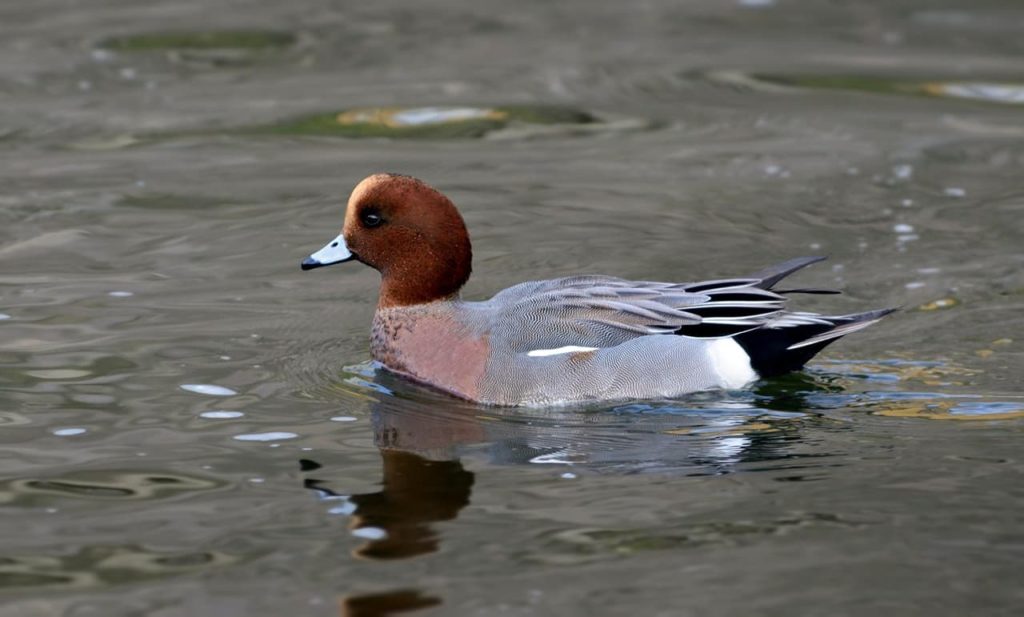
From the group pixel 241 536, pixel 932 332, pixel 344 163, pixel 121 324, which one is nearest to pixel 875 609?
pixel 241 536

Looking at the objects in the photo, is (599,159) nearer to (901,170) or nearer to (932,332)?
(901,170)

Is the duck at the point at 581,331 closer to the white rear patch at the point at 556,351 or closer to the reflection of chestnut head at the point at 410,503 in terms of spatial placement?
the white rear patch at the point at 556,351

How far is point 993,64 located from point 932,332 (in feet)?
17.5

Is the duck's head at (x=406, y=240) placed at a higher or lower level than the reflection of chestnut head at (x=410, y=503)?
higher

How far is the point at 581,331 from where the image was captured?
676 centimetres

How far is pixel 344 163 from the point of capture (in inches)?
410

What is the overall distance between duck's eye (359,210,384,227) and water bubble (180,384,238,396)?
0.94 m

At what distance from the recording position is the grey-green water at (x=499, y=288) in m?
4.97

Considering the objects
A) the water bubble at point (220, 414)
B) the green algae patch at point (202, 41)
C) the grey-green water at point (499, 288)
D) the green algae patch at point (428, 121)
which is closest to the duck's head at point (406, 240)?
the grey-green water at point (499, 288)

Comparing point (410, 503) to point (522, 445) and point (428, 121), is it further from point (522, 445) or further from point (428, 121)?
point (428, 121)

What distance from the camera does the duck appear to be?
6.70 meters

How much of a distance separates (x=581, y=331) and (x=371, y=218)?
1050 mm

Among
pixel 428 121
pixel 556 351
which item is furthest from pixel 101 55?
pixel 556 351

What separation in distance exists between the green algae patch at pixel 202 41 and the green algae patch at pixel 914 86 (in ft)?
12.4
